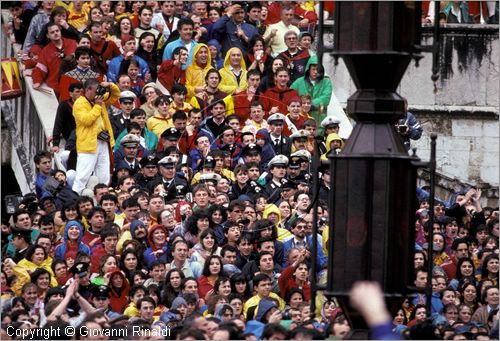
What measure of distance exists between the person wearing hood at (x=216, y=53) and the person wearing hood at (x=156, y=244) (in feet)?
17.6

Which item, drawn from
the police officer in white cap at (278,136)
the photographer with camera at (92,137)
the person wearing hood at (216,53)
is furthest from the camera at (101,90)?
the person wearing hood at (216,53)

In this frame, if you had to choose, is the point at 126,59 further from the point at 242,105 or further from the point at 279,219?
the point at 279,219

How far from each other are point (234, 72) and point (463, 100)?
22.6 feet

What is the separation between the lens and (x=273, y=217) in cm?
2038

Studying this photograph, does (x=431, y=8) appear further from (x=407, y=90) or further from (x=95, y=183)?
(x=95, y=183)

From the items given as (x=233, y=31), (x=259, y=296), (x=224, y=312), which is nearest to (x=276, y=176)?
(x=233, y=31)

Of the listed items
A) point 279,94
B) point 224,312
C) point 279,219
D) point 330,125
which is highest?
point 279,94

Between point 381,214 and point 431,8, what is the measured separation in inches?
661

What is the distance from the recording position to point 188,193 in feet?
69.4

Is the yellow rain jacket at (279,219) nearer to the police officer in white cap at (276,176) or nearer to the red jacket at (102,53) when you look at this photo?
the police officer in white cap at (276,176)

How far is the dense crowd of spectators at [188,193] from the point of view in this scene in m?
17.0

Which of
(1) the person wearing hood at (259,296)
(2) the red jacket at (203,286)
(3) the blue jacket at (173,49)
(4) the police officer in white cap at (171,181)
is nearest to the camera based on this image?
(1) the person wearing hood at (259,296)

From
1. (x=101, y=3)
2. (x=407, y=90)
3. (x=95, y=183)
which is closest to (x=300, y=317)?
(x=95, y=183)

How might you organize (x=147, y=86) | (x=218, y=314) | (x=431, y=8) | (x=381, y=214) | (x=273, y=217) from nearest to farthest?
(x=381, y=214)
(x=218, y=314)
(x=273, y=217)
(x=147, y=86)
(x=431, y=8)
